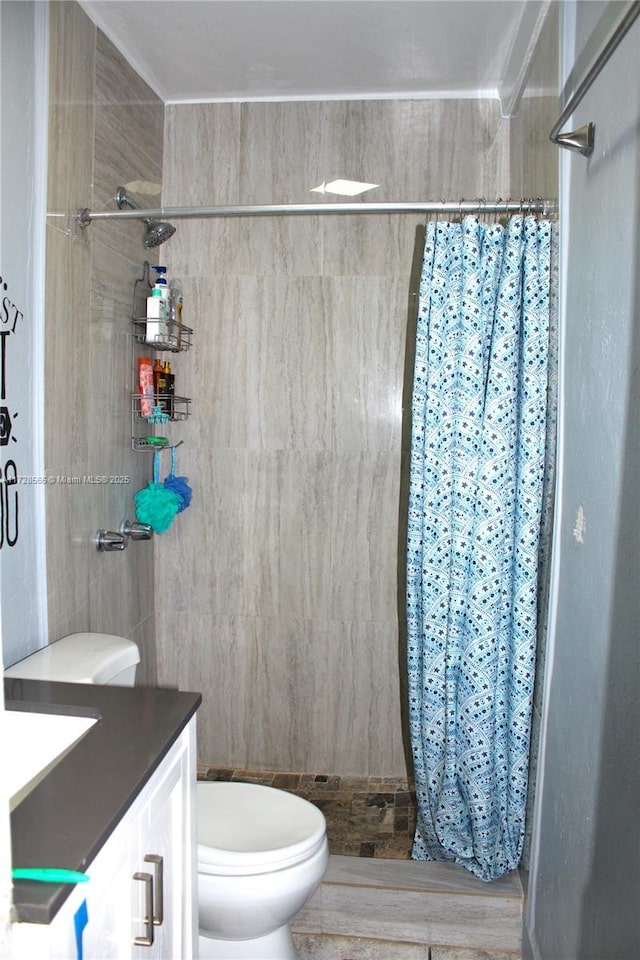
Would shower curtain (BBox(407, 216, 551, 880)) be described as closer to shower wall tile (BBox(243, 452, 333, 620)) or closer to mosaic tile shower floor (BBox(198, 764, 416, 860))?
mosaic tile shower floor (BBox(198, 764, 416, 860))

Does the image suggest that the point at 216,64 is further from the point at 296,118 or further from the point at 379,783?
the point at 379,783

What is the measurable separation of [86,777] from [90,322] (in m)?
1.42

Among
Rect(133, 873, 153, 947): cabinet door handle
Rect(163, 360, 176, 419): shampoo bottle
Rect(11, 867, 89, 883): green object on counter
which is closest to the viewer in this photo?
Rect(11, 867, 89, 883): green object on counter

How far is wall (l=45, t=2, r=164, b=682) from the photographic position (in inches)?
73.4

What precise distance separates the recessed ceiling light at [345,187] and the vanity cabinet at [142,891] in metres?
1.98

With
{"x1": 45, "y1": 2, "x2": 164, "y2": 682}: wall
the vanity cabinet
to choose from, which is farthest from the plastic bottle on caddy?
the vanity cabinet

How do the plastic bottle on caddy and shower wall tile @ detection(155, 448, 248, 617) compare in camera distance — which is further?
shower wall tile @ detection(155, 448, 248, 617)

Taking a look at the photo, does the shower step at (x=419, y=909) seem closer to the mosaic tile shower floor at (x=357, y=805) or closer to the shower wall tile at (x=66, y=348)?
the mosaic tile shower floor at (x=357, y=805)

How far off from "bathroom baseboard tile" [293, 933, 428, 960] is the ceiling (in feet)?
8.02

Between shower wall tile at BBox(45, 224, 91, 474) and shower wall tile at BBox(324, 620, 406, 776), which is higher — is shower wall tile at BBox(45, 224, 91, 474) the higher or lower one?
the higher one

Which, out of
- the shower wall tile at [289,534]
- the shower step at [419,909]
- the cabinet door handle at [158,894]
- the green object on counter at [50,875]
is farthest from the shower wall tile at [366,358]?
the green object on counter at [50,875]

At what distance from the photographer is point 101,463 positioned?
7.20ft

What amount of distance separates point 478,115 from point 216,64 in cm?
91

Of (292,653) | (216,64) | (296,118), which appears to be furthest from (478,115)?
(292,653)
